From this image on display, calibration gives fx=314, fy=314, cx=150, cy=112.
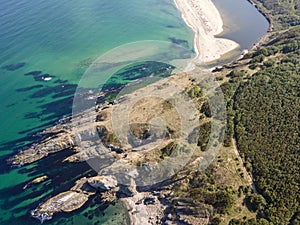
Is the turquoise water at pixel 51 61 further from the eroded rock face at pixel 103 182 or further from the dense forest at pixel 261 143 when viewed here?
the dense forest at pixel 261 143

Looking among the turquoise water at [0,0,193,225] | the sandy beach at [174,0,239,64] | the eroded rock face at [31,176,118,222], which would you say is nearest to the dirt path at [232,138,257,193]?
the turquoise water at [0,0,193,225]

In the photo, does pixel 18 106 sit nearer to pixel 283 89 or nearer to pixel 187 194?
pixel 187 194

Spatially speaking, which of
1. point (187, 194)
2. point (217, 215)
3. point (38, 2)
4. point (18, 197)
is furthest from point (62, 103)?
point (38, 2)

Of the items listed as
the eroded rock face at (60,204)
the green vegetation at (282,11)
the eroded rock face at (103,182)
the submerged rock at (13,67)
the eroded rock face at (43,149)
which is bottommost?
the eroded rock face at (60,204)

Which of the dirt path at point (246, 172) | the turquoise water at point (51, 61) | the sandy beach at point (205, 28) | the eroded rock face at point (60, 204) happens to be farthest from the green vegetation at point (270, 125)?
the eroded rock face at point (60, 204)

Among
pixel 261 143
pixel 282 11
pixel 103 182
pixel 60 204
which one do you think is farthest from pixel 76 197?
pixel 282 11

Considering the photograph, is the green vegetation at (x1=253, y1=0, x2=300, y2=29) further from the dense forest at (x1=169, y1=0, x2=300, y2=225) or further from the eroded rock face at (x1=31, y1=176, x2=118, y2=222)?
the eroded rock face at (x1=31, y1=176, x2=118, y2=222)

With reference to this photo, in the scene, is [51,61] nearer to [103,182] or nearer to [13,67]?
[13,67]

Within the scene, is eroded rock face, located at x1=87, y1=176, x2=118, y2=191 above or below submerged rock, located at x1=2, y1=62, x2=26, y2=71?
below
